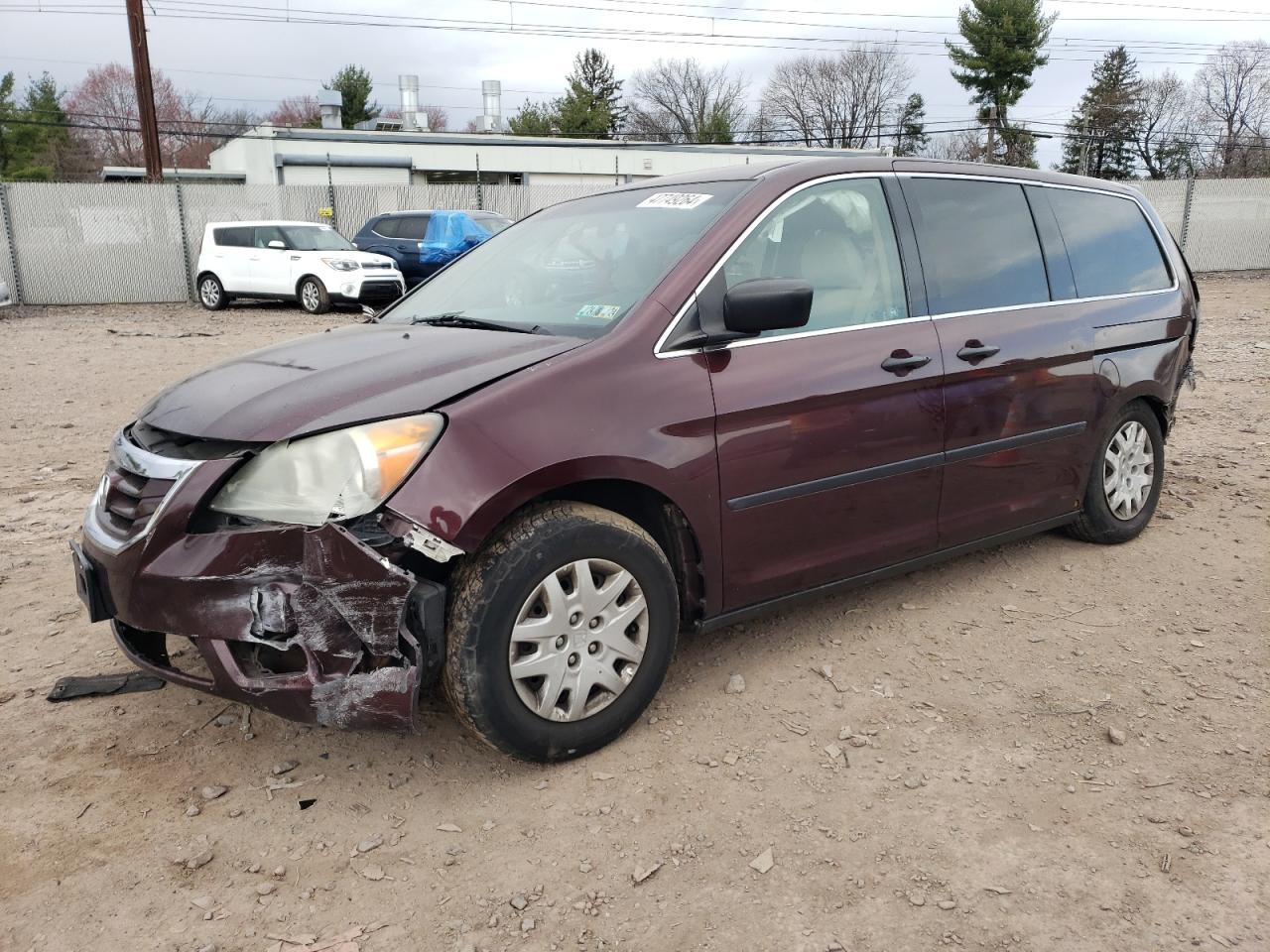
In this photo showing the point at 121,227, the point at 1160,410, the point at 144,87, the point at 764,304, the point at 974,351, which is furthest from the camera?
the point at 144,87

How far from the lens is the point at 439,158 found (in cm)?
3566

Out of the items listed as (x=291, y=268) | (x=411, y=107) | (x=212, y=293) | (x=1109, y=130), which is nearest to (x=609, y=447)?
(x=291, y=268)

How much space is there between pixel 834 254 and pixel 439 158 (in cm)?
3495

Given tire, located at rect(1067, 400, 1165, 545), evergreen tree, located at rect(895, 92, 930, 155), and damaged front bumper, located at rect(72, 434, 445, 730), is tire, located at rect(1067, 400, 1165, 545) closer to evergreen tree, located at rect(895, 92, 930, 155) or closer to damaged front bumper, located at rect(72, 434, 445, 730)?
damaged front bumper, located at rect(72, 434, 445, 730)

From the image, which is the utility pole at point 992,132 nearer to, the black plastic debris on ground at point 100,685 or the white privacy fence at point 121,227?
the white privacy fence at point 121,227

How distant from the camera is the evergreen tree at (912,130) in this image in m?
54.2

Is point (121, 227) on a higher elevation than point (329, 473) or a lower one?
higher

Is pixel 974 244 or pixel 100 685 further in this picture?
pixel 974 244

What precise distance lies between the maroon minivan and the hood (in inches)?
0.6

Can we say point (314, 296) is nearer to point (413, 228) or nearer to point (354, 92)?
point (413, 228)

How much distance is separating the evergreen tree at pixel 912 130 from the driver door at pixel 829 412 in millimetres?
51280

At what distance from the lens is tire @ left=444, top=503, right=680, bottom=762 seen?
258 centimetres

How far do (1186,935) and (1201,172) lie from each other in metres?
57.0

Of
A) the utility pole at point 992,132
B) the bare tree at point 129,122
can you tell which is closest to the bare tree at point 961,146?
the utility pole at point 992,132
